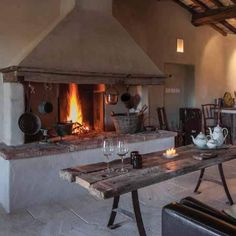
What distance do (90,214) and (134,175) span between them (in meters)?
1.12

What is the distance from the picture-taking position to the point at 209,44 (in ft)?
23.4

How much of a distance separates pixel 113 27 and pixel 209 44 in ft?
12.1

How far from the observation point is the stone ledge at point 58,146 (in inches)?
127

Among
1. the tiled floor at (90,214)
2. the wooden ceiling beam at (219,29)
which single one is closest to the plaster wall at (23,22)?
the tiled floor at (90,214)

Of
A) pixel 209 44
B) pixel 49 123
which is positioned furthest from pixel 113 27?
pixel 209 44

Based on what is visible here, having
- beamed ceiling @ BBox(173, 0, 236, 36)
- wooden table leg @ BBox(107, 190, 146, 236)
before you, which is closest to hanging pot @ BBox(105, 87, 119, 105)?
wooden table leg @ BBox(107, 190, 146, 236)

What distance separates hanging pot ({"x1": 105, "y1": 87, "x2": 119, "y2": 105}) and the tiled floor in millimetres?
1382

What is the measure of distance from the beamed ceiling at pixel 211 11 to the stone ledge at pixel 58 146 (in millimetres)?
3259

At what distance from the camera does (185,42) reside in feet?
21.7

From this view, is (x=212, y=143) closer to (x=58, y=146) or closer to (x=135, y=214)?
(x=135, y=214)

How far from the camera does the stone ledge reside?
10.6ft

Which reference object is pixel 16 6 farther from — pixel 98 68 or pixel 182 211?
pixel 182 211

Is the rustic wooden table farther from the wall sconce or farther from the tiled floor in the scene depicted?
the wall sconce

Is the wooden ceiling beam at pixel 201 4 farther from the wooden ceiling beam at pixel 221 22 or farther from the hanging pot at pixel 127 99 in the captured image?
the hanging pot at pixel 127 99
